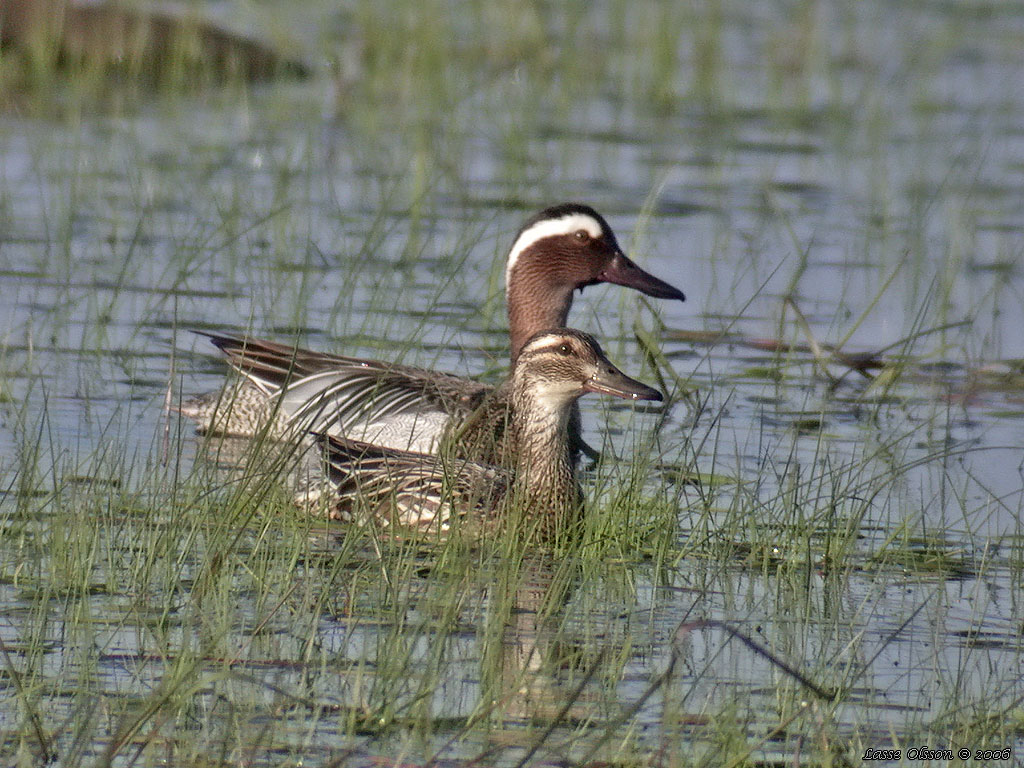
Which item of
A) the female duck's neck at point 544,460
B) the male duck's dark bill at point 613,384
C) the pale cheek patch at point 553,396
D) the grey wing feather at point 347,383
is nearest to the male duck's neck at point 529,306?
the grey wing feather at point 347,383

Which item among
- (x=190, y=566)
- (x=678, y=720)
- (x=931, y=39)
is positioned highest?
(x=931, y=39)

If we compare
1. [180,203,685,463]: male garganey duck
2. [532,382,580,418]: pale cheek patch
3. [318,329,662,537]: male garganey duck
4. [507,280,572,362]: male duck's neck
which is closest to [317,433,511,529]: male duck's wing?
[318,329,662,537]: male garganey duck

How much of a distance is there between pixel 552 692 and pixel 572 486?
6.73 ft

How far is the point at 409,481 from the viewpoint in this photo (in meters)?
6.59

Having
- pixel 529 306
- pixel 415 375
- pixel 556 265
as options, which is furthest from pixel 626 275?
pixel 415 375

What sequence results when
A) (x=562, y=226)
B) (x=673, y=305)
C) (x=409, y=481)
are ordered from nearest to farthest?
(x=409, y=481)
(x=562, y=226)
(x=673, y=305)

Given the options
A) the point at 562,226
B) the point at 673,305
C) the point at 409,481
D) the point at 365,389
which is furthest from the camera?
the point at 673,305

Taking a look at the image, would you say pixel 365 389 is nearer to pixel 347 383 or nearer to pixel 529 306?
pixel 347 383

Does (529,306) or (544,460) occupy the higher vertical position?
(529,306)

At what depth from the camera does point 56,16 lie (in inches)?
554

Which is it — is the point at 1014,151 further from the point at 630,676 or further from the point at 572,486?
the point at 630,676

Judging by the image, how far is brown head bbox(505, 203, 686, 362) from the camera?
8.27 metres

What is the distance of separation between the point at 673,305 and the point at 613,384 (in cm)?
330

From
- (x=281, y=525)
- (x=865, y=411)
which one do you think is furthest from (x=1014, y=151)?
(x=281, y=525)
